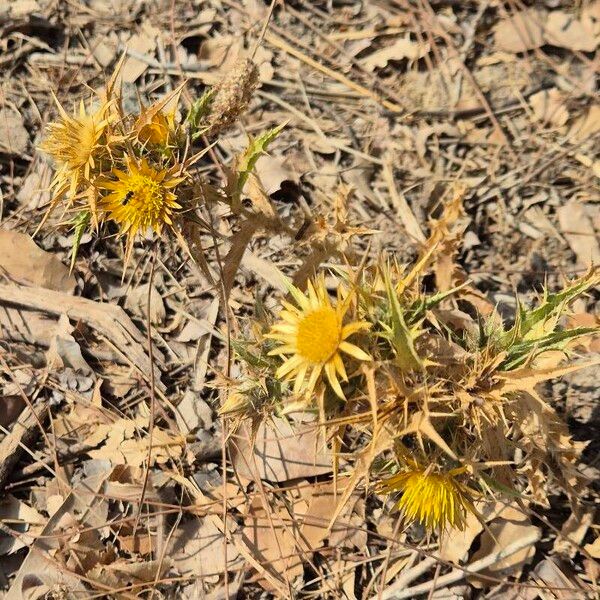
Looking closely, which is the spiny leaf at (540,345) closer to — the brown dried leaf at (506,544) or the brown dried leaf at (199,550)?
the brown dried leaf at (506,544)

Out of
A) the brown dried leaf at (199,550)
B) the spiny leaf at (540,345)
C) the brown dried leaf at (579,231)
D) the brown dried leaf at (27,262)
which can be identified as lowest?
the brown dried leaf at (199,550)

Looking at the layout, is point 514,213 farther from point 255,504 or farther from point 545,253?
point 255,504

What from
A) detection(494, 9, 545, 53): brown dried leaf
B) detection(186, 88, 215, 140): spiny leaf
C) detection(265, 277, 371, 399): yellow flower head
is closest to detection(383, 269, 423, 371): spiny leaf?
detection(265, 277, 371, 399): yellow flower head

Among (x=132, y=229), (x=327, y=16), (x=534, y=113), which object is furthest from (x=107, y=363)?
(x=534, y=113)

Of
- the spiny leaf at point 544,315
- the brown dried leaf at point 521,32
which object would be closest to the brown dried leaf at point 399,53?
the brown dried leaf at point 521,32

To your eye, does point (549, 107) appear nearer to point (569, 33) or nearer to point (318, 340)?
point (569, 33)

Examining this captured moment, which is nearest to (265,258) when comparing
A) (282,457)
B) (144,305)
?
(144,305)
